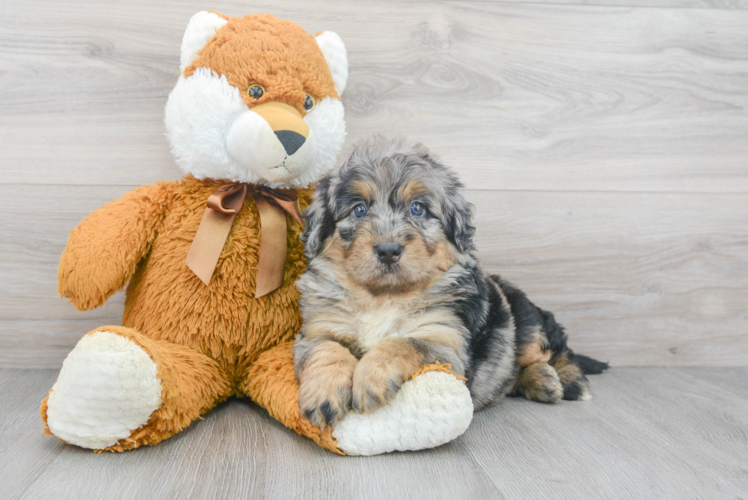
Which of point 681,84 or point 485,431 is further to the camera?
point 681,84

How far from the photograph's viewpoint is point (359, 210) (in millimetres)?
1828

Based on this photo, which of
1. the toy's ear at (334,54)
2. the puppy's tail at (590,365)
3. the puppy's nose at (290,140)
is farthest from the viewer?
the puppy's tail at (590,365)

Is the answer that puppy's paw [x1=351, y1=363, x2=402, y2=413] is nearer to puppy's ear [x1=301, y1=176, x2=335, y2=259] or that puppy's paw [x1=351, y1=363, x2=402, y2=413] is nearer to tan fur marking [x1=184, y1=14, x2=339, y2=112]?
puppy's ear [x1=301, y1=176, x2=335, y2=259]

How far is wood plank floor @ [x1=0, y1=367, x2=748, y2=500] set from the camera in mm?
1434

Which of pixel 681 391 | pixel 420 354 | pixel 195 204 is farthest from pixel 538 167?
pixel 195 204

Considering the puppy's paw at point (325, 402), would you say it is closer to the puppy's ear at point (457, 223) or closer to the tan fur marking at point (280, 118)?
the puppy's ear at point (457, 223)

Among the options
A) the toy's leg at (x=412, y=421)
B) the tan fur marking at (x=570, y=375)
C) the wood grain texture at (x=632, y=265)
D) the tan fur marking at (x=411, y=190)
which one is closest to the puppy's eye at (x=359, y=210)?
the tan fur marking at (x=411, y=190)

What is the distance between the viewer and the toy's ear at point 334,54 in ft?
6.90

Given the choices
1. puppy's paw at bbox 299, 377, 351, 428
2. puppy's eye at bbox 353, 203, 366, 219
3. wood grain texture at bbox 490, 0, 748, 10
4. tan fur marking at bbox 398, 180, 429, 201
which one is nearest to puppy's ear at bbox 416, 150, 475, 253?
tan fur marking at bbox 398, 180, 429, 201

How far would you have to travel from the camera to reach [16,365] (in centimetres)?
246

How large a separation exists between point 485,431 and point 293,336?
0.78 m

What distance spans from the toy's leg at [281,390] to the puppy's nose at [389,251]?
1.72ft

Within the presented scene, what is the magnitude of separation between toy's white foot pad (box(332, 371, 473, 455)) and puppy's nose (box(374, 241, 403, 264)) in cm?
37

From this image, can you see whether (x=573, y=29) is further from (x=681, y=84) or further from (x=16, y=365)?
(x=16, y=365)
